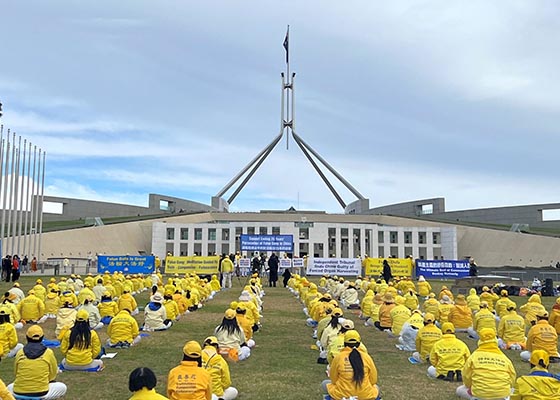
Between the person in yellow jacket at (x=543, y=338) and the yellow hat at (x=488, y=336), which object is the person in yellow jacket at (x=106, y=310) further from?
the yellow hat at (x=488, y=336)

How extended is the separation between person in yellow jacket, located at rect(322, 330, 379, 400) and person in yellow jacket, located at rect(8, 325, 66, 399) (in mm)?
3757

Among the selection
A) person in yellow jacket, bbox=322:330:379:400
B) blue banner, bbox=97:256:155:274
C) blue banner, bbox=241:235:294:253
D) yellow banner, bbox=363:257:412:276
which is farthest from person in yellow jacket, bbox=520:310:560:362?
blue banner, bbox=241:235:294:253

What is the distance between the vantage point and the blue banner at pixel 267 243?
3691 centimetres

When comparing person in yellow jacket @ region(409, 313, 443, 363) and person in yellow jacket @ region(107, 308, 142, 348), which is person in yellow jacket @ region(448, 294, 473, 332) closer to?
person in yellow jacket @ region(409, 313, 443, 363)

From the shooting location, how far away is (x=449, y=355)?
8945 millimetres

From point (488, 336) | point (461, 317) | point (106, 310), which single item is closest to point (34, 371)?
point (488, 336)

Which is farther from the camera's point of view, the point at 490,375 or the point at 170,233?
the point at 170,233

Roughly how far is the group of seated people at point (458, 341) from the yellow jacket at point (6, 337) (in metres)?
5.76

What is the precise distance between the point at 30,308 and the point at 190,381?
10813 mm

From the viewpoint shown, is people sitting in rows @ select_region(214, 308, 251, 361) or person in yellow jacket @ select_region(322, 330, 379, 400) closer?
person in yellow jacket @ select_region(322, 330, 379, 400)

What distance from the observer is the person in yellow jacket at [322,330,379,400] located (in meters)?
6.78

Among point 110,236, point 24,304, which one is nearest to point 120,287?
point 24,304

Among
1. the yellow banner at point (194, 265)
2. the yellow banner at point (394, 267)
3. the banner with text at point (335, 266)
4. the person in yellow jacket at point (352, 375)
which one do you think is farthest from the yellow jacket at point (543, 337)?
the yellow banner at point (194, 265)

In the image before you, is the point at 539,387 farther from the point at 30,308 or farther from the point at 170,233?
the point at 170,233
